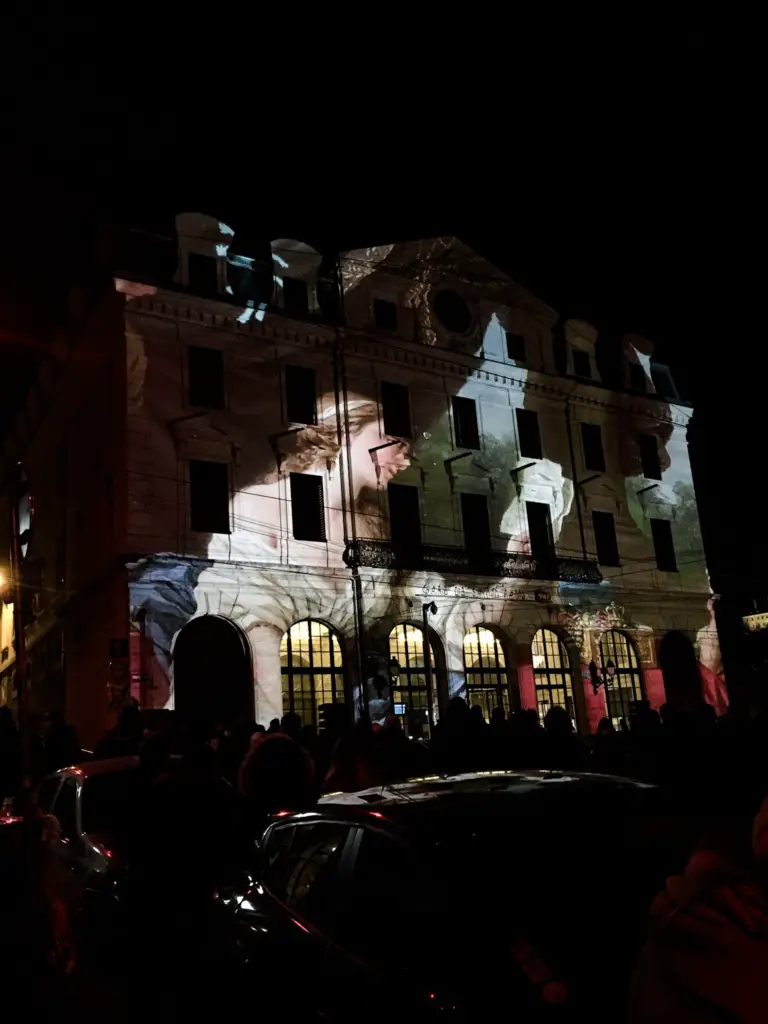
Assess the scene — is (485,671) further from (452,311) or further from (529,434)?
(452,311)

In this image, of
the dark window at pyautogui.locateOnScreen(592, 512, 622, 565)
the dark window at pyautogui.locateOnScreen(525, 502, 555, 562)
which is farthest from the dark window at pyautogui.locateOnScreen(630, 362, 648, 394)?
the dark window at pyautogui.locateOnScreen(525, 502, 555, 562)

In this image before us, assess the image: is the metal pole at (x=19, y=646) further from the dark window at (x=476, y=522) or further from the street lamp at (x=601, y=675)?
the street lamp at (x=601, y=675)

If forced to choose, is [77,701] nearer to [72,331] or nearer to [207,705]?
[207,705]

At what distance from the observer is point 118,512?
22.2 meters

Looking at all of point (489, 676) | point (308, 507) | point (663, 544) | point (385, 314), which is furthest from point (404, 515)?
point (663, 544)

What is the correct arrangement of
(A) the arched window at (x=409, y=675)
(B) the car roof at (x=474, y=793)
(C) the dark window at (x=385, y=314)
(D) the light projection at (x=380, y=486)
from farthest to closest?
(C) the dark window at (x=385, y=314), (A) the arched window at (x=409, y=675), (D) the light projection at (x=380, y=486), (B) the car roof at (x=474, y=793)

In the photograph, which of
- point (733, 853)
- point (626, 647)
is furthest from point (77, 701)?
point (733, 853)

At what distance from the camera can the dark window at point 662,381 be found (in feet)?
116

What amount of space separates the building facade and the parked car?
16.6 meters

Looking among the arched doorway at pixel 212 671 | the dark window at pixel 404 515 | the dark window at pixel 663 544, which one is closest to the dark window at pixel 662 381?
the dark window at pixel 663 544

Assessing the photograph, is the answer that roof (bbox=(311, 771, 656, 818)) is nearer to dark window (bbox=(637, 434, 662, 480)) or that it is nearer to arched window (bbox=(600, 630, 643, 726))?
arched window (bbox=(600, 630, 643, 726))

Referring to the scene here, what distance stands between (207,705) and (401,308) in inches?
575

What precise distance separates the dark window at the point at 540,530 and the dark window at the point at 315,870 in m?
24.8

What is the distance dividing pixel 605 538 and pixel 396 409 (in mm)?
9846
